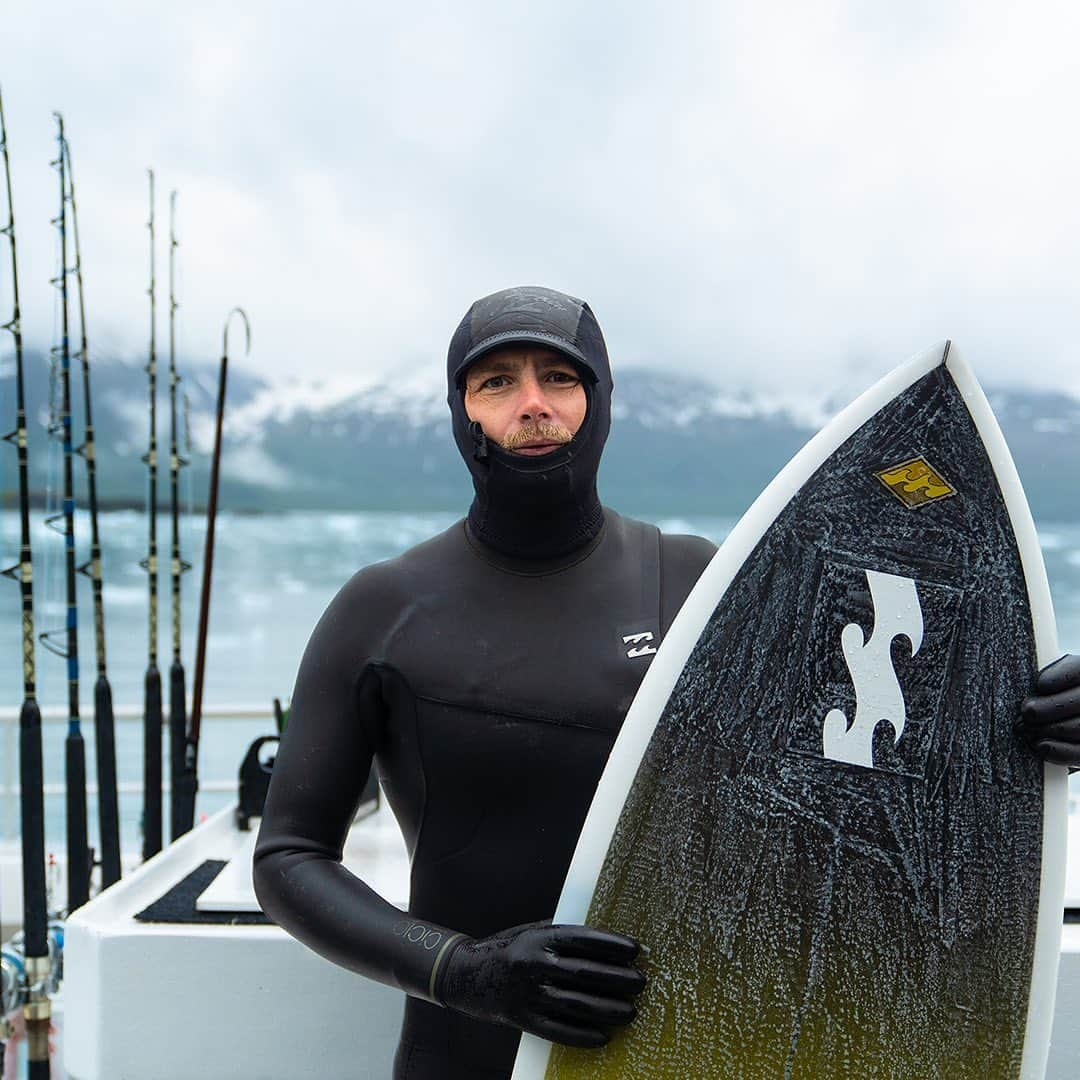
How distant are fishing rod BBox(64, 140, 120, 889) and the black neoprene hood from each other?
1912mm

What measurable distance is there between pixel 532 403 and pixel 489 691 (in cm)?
26

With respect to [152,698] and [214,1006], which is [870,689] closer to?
[214,1006]

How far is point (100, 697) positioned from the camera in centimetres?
291

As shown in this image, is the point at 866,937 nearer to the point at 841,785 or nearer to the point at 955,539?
the point at 841,785

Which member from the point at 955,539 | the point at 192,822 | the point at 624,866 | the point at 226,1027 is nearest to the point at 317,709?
the point at 624,866

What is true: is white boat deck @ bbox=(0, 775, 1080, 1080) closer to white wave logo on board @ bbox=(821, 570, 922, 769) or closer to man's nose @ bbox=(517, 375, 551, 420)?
white wave logo on board @ bbox=(821, 570, 922, 769)

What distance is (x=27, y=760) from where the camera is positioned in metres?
2.52

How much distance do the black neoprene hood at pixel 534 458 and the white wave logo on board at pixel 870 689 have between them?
27 cm

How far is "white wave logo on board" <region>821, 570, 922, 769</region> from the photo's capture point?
44.3 inches

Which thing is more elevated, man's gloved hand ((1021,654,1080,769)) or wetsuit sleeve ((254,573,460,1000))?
man's gloved hand ((1021,654,1080,769))

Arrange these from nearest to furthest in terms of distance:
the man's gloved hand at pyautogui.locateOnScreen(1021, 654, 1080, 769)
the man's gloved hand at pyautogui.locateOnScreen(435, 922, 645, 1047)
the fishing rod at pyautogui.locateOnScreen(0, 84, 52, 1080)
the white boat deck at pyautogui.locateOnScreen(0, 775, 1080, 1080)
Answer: the man's gloved hand at pyautogui.locateOnScreen(435, 922, 645, 1047)
the man's gloved hand at pyautogui.locateOnScreen(1021, 654, 1080, 769)
the white boat deck at pyautogui.locateOnScreen(0, 775, 1080, 1080)
the fishing rod at pyautogui.locateOnScreen(0, 84, 52, 1080)

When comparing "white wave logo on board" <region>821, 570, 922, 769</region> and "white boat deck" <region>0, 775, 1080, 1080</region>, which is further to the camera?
"white boat deck" <region>0, 775, 1080, 1080</region>

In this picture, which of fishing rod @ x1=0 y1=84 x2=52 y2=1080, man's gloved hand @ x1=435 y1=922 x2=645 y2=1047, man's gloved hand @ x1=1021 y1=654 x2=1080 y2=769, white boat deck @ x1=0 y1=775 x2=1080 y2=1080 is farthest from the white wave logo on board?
fishing rod @ x1=0 y1=84 x2=52 y2=1080

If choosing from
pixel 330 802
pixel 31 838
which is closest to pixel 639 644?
pixel 330 802
